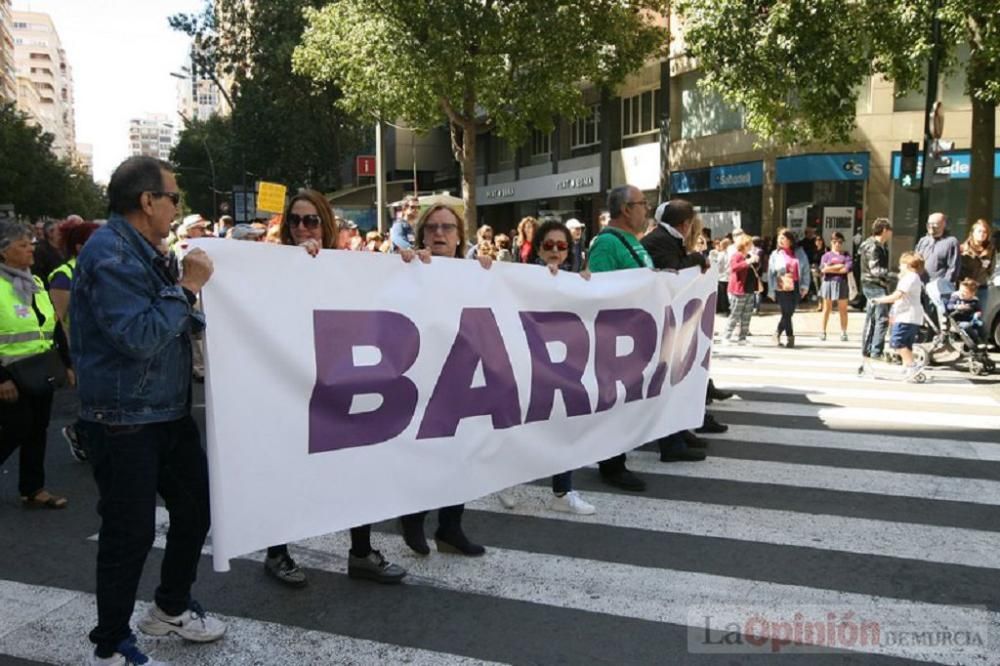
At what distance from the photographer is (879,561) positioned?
4.29 m

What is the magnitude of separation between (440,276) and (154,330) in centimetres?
164

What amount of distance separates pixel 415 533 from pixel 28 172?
49996 mm

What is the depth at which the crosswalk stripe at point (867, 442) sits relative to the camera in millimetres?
6512

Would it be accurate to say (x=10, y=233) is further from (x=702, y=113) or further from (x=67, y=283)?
(x=702, y=113)

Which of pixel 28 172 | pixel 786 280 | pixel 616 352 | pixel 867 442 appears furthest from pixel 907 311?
pixel 28 172

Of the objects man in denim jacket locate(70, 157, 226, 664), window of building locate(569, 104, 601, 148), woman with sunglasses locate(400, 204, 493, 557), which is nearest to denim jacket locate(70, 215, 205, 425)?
man in denim jacket locate(70, 157, 226, 664)

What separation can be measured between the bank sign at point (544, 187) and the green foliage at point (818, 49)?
14.1m

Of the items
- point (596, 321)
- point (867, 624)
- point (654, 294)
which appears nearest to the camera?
point (867, 624)

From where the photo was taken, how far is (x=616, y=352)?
5316 millimetres

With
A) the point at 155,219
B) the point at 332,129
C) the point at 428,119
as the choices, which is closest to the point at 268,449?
the point at 155,219

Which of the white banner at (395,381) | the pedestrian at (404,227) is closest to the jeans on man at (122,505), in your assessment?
the white banner at (395,381)

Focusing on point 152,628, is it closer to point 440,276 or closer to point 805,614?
point 440,276

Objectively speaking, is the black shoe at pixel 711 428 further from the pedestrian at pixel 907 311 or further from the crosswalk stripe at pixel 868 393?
the pedestrian at pixel 907 311

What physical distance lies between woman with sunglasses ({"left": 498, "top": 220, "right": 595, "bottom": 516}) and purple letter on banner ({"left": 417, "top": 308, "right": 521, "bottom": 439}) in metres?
0.72
